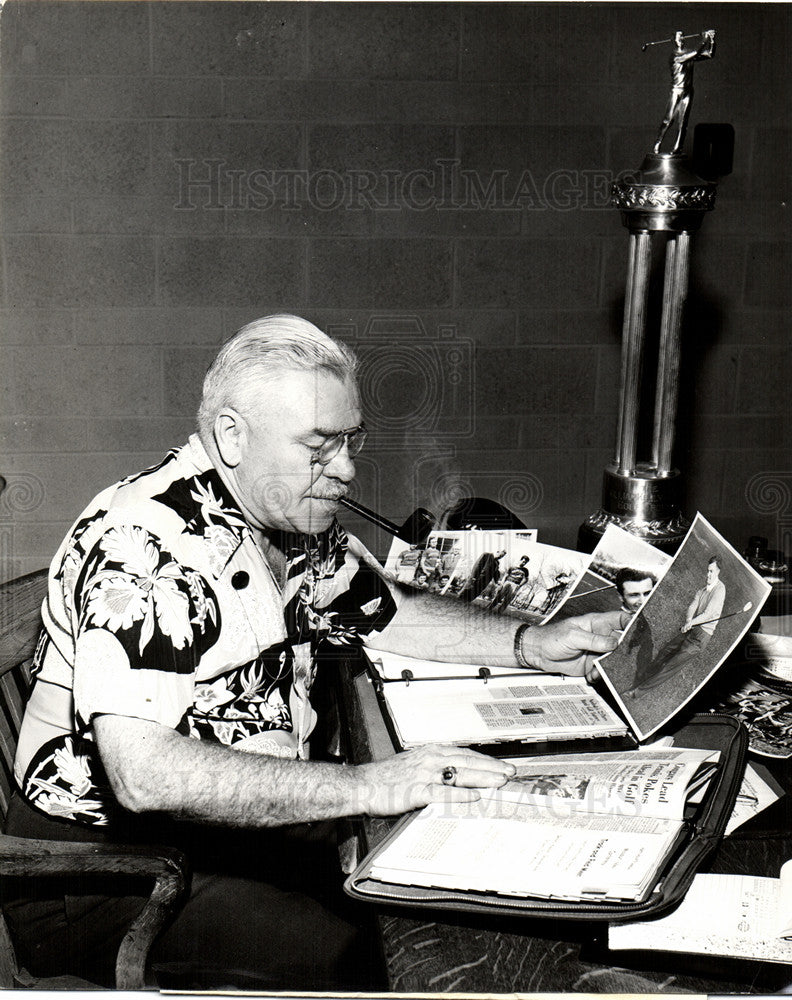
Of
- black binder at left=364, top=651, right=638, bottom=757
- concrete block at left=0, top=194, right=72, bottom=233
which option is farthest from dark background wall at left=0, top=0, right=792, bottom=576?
black binder at left=364, top=651, right=638, bottom=757

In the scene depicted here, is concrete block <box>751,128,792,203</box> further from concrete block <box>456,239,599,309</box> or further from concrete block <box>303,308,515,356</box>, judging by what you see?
concrete block <box>303,308,515,356</box>

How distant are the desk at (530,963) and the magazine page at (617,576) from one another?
2.13 feet

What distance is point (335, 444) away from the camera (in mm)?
1360

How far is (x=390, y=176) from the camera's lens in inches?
110

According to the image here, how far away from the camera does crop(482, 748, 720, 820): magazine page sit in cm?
99

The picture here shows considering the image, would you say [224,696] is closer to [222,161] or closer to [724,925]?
[724,925]

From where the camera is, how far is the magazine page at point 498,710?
1.17m

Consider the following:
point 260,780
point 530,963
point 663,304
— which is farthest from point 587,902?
point 663,304

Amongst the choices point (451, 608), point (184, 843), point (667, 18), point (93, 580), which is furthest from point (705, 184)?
point (667, 18)

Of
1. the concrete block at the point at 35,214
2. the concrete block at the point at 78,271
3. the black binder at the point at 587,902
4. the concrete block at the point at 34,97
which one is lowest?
the black binder at the point at 587,902

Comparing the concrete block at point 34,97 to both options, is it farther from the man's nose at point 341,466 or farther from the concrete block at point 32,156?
the man's nose at point 341,466

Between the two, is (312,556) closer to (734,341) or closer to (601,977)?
(601,977)

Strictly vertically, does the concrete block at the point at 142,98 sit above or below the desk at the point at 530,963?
above

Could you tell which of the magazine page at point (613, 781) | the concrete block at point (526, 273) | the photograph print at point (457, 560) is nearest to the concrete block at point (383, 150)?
the concrete block at point (526, 273)
